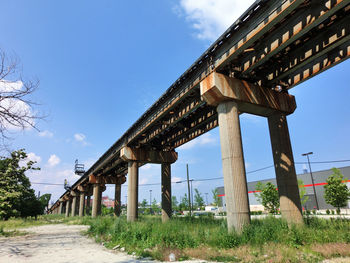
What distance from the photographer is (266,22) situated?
893cm

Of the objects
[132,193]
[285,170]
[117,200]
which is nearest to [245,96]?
[285,170]

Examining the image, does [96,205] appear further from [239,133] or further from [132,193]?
[239,133]

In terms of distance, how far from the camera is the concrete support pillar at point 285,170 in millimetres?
11516

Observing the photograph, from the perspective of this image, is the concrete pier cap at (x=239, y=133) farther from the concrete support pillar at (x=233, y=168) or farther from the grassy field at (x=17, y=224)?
the grassy field at (x=17, y=224)

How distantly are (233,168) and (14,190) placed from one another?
3385 cm

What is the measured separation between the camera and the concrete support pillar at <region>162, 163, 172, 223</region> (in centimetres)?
2364

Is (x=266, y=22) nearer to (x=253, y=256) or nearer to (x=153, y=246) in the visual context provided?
(x=253, y=256)

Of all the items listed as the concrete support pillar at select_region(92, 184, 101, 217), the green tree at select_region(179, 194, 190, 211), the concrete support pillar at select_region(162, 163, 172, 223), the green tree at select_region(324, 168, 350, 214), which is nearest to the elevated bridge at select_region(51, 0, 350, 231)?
the concrete support pillar at select_region(162, 163, 172, 223)

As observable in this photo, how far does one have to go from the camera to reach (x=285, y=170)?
1216cm

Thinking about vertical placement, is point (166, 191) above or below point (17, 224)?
above

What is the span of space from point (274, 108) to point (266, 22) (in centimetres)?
526

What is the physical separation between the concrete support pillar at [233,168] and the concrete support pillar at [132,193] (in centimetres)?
1522

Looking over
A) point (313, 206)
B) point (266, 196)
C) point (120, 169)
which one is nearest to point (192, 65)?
point (120, 169)

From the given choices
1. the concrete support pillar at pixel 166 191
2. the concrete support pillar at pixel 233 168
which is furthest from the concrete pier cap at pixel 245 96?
the concrete support pillar at pixel 166 191
